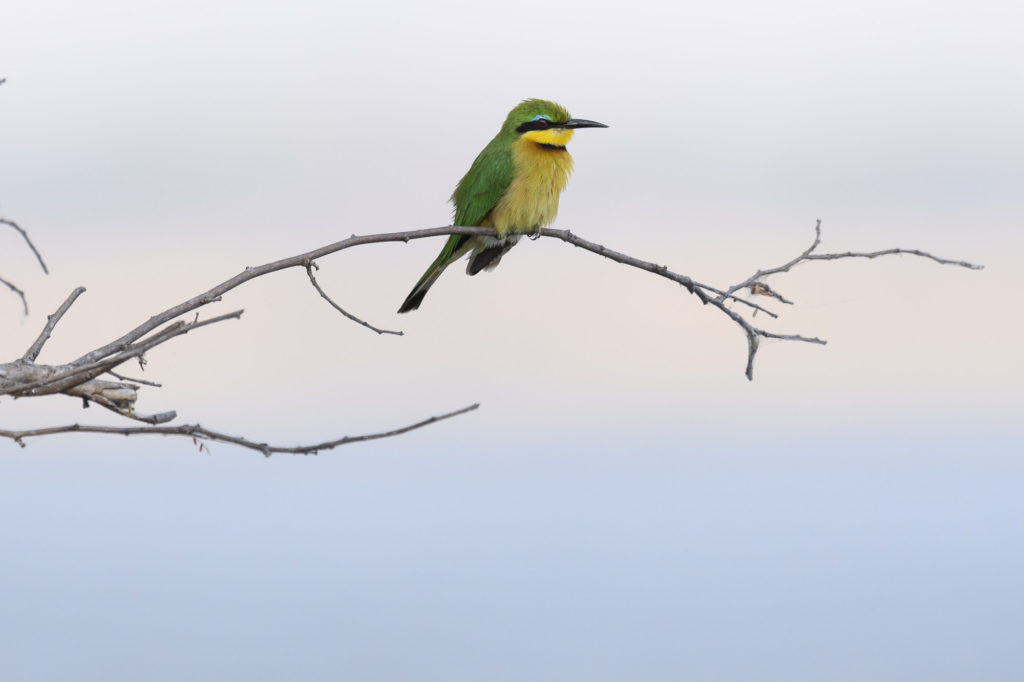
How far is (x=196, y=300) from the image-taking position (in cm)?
267

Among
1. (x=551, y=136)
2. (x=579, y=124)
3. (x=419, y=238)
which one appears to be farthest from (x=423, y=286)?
(x=419, y=238)

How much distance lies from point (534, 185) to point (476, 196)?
36 centimetres

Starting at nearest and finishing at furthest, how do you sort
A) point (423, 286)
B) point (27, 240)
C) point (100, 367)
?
point (100, 367) < point (27, 240) < point (423, 286)

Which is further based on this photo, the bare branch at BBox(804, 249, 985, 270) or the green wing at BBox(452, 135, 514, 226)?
the green wing at BBox(452, 135, 514, 226)

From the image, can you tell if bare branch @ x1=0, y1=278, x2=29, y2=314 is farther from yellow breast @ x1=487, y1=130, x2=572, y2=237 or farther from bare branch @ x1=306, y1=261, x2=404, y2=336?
yellow breast @ x1=487, y1=130, x2=572, y2=237

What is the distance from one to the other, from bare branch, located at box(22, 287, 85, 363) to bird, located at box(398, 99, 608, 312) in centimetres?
202

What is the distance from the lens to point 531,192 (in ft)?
15.6

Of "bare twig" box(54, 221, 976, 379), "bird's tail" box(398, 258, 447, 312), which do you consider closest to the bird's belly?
"bird's tail" box(398, 258, 447, 312)

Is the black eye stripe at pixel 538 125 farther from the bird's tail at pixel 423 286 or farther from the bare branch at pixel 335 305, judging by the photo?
the bare branch at pixel 335 305

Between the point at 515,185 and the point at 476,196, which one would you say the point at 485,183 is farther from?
the point at 515,185

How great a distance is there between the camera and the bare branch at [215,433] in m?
2.19

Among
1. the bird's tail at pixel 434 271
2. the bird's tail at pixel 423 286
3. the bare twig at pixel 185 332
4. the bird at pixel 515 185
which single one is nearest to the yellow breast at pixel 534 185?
the bird at pixel 515 185

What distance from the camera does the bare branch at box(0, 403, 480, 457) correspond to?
86.1 inches

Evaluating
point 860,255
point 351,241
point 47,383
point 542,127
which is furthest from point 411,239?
point 542,127
